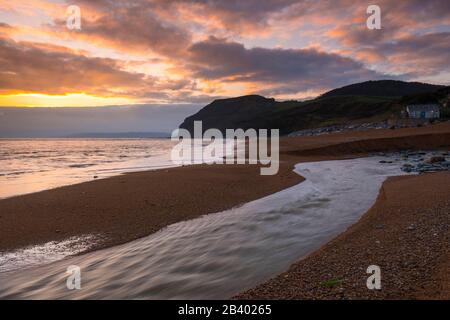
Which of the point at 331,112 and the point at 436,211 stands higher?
the point at 331,112

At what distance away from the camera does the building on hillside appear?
72938 mm

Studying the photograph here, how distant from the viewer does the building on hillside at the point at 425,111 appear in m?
72.9

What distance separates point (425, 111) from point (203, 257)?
81.4 meters

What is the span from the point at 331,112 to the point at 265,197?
129m

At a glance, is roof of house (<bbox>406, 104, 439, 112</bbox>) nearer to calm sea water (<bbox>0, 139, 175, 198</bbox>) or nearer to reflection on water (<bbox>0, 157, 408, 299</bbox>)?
calm sea water (<bbox>0, 139, 175, 198</bbox>)

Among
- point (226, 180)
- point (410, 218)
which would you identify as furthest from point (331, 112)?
point (410, 218)

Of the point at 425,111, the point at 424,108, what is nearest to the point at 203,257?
the point at 425,111

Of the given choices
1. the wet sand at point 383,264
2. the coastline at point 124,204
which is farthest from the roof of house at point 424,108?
the wet sand at point 383,264

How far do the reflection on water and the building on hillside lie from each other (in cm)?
7227

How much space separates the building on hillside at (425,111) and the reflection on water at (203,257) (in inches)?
2845

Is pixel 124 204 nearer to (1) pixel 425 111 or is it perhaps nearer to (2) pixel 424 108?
(1) pixel 425 111

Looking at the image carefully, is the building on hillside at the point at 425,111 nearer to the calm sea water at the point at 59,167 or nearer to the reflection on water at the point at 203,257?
the calm sea water at the point at 59,167

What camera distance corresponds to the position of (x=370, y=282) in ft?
17.5
